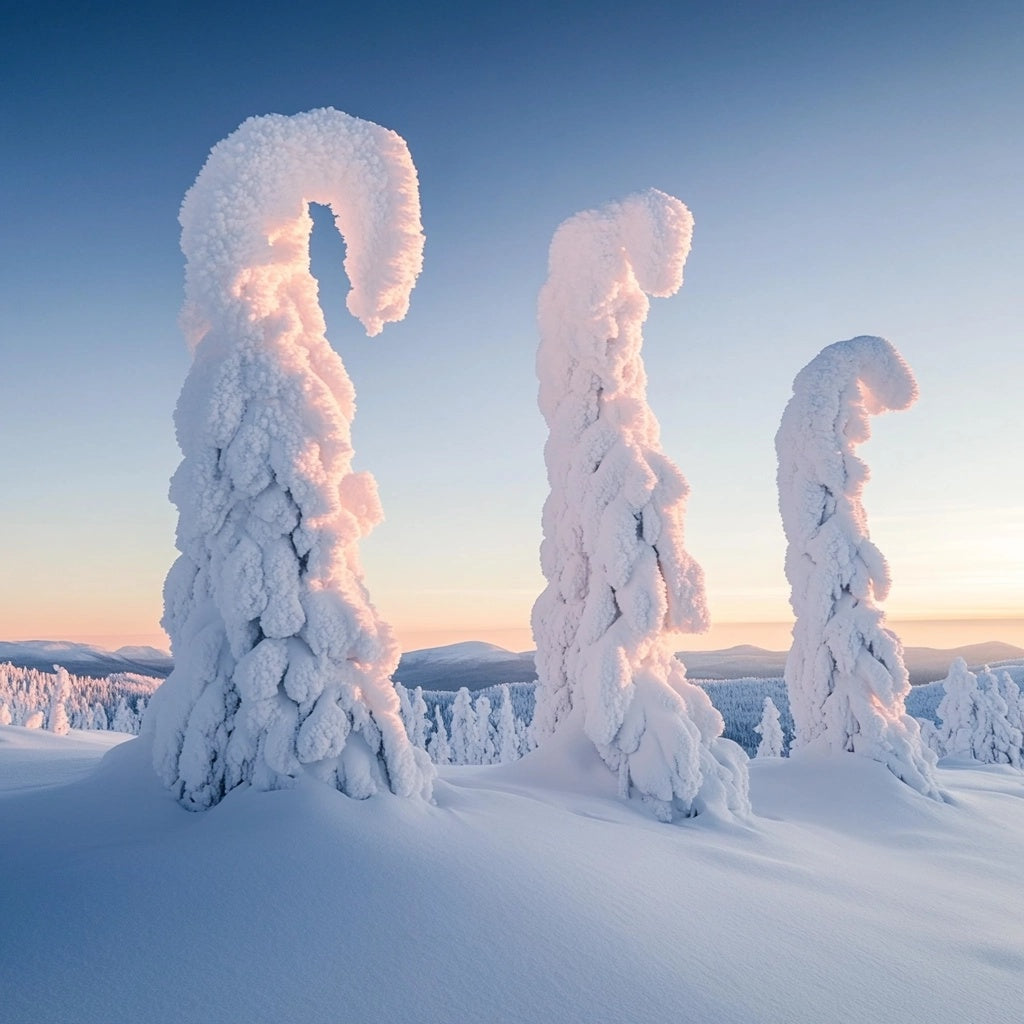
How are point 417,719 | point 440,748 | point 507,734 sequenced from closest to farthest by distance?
point 417,719
point 440,748
point 507,734

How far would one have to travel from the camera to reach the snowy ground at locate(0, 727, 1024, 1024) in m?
4.57

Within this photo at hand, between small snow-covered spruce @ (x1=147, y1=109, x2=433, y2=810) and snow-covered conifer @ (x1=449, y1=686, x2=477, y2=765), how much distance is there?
197 ft

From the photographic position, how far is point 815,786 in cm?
1540

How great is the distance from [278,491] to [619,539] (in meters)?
6.33

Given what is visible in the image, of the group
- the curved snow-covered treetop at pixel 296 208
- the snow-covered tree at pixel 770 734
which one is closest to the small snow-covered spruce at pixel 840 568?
the curved snow-covered treetop at pixel 296 208

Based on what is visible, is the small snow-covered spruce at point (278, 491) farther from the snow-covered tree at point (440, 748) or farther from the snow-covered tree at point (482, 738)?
the snow-covered tree at point (482, 738)

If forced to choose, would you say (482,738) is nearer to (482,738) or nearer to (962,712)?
(482,738)

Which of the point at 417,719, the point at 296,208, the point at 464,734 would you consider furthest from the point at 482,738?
the point at 296,208

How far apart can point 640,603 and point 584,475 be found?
8.73 feet

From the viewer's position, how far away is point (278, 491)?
25.9 ft

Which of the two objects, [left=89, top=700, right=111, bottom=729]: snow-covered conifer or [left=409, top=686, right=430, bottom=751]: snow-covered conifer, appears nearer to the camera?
[left=409, top=686, right=430, bottom=751]: snow-covered conifer

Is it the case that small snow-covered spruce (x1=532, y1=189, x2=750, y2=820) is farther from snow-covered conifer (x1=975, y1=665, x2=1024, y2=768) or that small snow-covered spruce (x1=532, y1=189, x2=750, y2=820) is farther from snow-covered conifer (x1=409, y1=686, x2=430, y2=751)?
snow-covered conifer (x1=409, y1=686, x2=430, y2=751)

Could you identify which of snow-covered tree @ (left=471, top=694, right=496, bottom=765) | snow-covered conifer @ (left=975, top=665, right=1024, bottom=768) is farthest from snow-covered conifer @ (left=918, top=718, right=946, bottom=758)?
snow-covered tree @ (left=471, top=694, right=496, bottom=765)

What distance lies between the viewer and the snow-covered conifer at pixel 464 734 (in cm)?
6650
